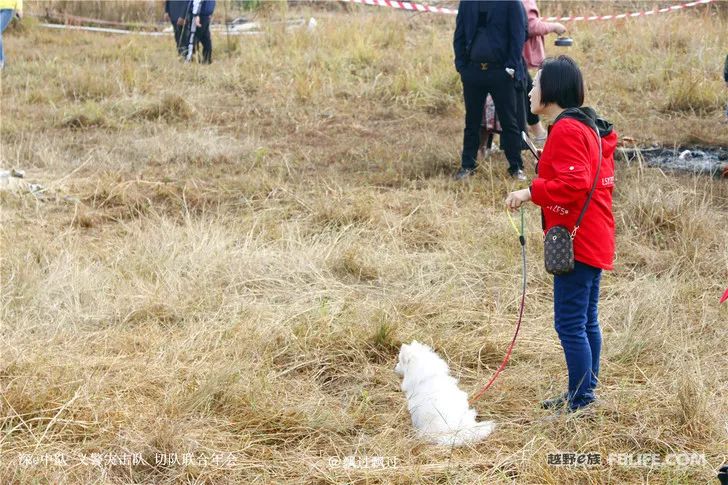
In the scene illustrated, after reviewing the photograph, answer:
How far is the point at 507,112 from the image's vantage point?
7117 millimetres

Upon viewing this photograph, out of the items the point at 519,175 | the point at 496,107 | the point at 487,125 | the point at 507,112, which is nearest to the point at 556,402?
the point at 519,175

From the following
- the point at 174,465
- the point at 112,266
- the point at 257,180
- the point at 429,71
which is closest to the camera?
the point at 174,465

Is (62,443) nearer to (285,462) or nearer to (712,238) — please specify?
(285,462)

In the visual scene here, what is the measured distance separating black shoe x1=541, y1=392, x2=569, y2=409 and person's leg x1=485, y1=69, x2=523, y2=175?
3657 mm

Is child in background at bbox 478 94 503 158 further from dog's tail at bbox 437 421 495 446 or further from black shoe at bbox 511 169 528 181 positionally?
dog's tail at bbox 437 421 495 446

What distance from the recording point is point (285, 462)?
3479 mm

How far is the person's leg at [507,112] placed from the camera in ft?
22.9

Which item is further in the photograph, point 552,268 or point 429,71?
point 429,71

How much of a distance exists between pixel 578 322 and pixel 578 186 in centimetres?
58

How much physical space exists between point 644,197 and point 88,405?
13.2 feet

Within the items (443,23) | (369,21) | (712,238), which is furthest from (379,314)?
(443,23)

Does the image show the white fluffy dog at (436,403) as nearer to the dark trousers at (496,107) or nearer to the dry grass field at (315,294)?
the dry grass field at (315,294)

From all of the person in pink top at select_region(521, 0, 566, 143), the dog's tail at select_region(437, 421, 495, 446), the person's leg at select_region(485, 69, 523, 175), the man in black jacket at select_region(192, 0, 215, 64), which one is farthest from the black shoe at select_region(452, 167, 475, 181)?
the man in black jacket at select_region(192, 0, 215, 64)

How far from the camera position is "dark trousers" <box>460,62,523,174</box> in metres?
7.00
